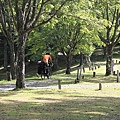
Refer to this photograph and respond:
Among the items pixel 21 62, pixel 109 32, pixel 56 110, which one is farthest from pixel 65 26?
pixel 56 110

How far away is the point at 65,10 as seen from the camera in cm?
1689

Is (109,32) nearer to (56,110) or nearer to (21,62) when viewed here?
(21,62)

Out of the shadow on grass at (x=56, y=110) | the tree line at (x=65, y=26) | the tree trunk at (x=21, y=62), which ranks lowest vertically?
the shadow on grass at (x=56, y=110)

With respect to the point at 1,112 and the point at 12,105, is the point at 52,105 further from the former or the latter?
the point at 1,112

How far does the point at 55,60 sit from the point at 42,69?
22.2 m

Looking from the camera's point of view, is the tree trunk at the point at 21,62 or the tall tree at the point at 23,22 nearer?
the tall tree at the point at 23,22

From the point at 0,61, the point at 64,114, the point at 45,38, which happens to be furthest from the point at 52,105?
the point at 0,61

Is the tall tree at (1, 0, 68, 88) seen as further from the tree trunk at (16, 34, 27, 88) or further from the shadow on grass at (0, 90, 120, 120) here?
the shadow on grass at (0, 90, 120, 120)

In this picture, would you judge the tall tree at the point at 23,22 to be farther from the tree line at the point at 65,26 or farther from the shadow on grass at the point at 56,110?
the shadow on grass at the point at 56,110

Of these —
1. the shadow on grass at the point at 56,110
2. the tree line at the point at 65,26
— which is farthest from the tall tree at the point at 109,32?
the shadow on grass at the point at 56,110

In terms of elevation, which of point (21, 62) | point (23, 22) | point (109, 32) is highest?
point (109, 32)

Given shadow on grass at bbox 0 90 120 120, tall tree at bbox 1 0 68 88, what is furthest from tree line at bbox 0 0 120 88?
shadow on grass at bbox 0 90 120 120

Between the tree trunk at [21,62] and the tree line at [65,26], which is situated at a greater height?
the tree line at [65,26]

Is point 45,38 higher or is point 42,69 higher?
point 45,38
